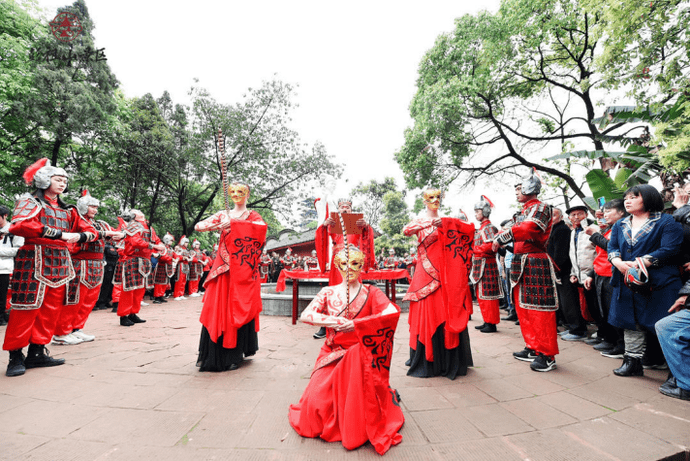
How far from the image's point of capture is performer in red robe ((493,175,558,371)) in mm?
3533

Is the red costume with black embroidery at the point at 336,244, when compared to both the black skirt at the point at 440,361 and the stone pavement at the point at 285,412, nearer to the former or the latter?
the stone pavement at the point at 285,412

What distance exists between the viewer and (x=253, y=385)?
3.09 meters

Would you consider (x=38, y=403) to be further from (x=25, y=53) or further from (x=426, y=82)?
(x=25, y=53)

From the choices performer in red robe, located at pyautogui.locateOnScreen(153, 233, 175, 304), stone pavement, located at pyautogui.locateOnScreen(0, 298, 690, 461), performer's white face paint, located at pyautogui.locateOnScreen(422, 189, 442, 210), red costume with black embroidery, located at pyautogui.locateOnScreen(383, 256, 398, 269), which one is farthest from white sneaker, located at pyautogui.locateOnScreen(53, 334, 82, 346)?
red costume with black embroidery, located at pyautogui.locateOnScreen(383, 256, 398, 269)

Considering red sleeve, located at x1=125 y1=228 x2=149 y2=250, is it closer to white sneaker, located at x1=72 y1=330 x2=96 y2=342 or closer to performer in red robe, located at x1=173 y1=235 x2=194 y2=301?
white sneaker, located at x1=72 y1=330 x2=96 y2=342

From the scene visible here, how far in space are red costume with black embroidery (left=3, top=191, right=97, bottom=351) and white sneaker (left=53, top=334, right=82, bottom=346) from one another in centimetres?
120

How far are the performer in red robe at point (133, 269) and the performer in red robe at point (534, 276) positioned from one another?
6366 mm

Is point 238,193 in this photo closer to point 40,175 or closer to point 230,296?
point 230,296

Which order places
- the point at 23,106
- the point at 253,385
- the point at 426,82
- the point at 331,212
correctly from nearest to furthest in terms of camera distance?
the point at 253,385 → the point at 331,212 → the point at 23,106 → the point at 426,82

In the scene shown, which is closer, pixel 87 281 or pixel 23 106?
pixel 87 281

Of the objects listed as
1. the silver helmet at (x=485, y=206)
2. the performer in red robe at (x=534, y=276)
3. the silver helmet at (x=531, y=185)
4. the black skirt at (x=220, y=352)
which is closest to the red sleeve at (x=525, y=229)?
the performer in red robe at (x=534, y=276)

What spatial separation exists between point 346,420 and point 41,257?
4.12 m

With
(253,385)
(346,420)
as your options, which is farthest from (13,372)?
(346,420)

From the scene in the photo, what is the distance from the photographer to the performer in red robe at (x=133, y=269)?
6.05 metres
